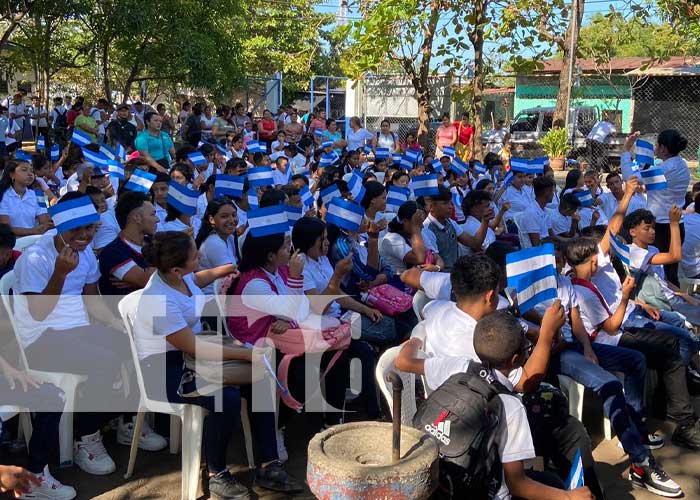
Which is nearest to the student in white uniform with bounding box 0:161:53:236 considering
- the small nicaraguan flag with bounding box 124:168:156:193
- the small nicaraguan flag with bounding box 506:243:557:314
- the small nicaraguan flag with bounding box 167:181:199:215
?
the small nicaraguan flag with bounding box 124:168:156:193

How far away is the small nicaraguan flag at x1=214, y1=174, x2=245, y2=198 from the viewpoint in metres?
6.30

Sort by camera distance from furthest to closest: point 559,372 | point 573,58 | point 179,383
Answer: point 573,58 < point 559,372 < point 179,383

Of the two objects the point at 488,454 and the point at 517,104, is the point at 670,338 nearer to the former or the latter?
the point at 488,454

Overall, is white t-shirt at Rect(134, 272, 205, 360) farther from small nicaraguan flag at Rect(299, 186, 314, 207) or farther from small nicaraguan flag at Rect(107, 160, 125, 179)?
small nicaraguan flag at Rect(107, 160, 125, 179)

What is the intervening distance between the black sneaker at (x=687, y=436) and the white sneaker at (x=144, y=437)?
298 cm

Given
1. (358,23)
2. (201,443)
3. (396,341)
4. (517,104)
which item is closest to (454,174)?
(358,23)

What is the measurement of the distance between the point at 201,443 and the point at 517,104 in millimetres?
27023

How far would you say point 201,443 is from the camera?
143 inches

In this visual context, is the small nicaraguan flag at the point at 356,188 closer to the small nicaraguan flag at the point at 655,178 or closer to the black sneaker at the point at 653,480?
the small nicaraguan flag at the point at 655,178

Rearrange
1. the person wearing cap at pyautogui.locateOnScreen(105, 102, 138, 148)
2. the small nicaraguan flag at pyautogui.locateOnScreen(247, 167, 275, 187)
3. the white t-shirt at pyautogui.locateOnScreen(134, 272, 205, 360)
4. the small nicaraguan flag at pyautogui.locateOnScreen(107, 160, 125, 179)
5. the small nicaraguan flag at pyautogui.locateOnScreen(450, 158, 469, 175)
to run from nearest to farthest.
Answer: the white t-shirt at pyautogui.locateOnScreen(134, 272, 205, 360) < the small nicaraguan flag at pyautogui.locateOnScreen(107, 160, 125, 179) < the small nicaraguan flag at pyautogui.locateOnScreen(247, 167, 275, 187) < the small nicaraguan flag at pyautogui.locateOnScreen(450, 158, 469, 175) < the person wearing cap at pyautogui.locateOnScreen(105, 102, 138, 148)

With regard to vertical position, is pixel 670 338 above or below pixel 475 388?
below

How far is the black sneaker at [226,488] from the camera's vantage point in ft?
11.6

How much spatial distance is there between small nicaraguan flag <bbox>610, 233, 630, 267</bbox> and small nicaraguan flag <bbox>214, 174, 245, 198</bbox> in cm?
309

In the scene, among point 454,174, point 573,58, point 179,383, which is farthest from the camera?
point 573,58
